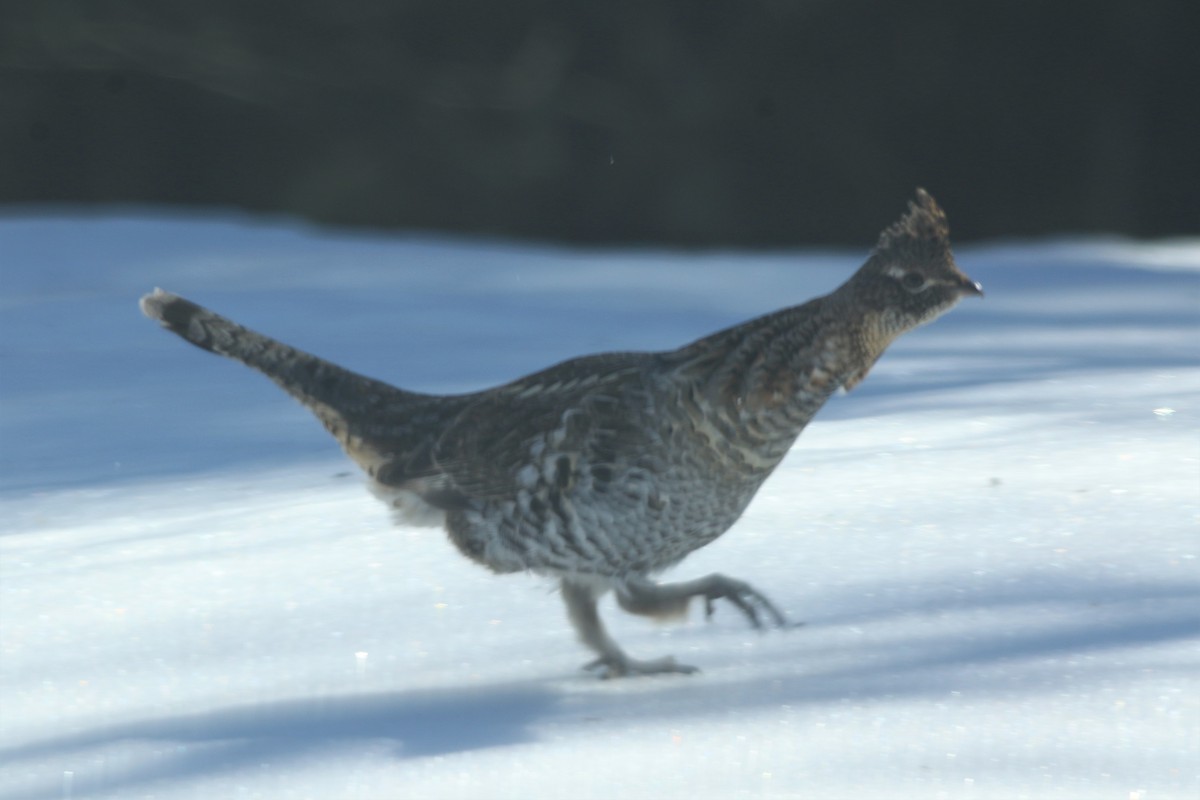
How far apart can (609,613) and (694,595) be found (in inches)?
11.1

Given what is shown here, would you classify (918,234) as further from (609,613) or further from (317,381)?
(317,381)

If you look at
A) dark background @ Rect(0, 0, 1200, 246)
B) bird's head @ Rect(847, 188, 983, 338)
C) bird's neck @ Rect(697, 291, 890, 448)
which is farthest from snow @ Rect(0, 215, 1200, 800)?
dark background @ Rect(0, 0, 1200, 246)

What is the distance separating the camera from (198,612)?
8.71 ft

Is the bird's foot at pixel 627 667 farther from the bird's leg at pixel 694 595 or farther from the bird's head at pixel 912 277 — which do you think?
the bird's head at pixel 912 277

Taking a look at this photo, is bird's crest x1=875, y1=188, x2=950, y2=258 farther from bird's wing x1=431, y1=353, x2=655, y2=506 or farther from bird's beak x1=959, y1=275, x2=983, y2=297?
bird's wing x1=431, y1=353, x2=655, y2=506

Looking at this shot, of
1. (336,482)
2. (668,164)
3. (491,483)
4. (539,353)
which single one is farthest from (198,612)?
(668,164)

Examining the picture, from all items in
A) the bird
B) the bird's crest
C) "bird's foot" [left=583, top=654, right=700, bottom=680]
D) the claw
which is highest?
the bird's crest

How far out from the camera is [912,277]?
2418 millimetres

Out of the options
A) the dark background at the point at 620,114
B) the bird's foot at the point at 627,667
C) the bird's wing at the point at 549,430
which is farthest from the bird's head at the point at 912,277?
the dark background at the point at 620,114

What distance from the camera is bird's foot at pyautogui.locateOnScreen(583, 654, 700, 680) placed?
2486mm

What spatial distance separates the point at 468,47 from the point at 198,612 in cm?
1031

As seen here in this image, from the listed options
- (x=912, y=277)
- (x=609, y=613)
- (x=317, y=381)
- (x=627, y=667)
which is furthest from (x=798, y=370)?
(x=317, y=381)

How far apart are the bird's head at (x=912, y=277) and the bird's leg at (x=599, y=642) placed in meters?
0.59

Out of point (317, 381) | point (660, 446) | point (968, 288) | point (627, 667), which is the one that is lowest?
point (627, 667)
